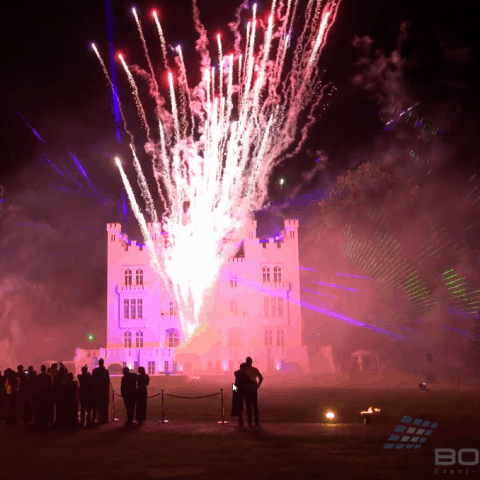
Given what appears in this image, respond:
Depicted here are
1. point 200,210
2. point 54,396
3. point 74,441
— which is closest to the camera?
point 74,441

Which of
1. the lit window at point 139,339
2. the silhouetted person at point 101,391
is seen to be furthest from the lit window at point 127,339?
the silhouetted person at point 101,391

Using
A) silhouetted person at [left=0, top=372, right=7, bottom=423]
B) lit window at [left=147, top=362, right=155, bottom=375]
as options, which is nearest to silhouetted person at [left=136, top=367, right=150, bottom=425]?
silhouetted person at [left=0, top=372, right=7, bottom=423]

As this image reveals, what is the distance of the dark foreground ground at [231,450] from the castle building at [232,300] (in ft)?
99.5

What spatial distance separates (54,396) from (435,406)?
37.3 feet

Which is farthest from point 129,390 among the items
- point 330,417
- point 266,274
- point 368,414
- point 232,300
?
point 266,274

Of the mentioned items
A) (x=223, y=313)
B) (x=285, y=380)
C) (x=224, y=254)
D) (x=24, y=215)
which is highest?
(x=24, y=215)

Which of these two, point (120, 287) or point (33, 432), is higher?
point (120, 287)

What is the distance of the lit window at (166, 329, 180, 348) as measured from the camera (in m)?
46.9

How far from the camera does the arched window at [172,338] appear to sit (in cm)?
4691

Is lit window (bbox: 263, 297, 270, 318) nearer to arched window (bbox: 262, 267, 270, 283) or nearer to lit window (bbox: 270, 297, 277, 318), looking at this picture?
lit window (bbox: 270, 297, 277, 318)

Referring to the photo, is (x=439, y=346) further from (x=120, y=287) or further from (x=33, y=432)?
(x=33, y=432)

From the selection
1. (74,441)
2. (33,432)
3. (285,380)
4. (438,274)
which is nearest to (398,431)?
(74,441)

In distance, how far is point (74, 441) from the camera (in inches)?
447

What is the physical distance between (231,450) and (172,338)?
124 ft
